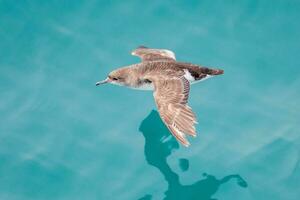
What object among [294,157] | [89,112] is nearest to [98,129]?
[89,112]

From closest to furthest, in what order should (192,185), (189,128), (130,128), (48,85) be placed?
(189,128) < (192,185) < (130,128) < (48,85)

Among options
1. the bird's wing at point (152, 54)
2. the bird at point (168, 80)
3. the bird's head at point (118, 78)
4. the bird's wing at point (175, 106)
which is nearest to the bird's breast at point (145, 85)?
the bird at point (168, 80)

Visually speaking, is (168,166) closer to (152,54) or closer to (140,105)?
(140,105)

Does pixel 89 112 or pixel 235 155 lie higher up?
pixel 89 112

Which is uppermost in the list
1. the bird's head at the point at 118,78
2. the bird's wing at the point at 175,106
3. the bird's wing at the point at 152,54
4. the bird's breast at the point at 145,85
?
the bird's wing at the point at 152,54

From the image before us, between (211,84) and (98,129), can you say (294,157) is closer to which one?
(211,84)

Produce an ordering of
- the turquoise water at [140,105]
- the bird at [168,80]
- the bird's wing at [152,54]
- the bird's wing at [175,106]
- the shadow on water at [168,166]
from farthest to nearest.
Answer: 1. the bird's wing at [152,54]
2. the turquoise water at [140,105]
3. the shadow on water at [168,166]
4. the bird at [168,80]
5. the bird's wing at [175,106]

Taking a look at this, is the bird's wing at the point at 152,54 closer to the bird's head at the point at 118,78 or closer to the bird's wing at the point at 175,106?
the bird's head at the point at 118,78

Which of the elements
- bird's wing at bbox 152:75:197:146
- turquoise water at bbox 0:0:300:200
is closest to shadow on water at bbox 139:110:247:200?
turquoise water at bbox 0:0:300:200
